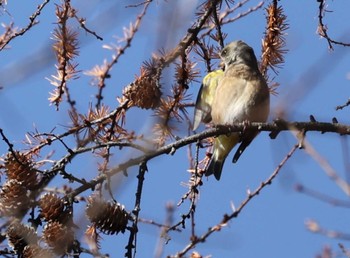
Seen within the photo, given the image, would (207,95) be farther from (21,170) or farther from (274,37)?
(21,170)

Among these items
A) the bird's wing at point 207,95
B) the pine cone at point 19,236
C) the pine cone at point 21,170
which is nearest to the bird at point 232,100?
the bird's wing at point 207,95

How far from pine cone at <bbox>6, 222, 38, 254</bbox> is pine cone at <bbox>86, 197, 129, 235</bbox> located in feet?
0.65

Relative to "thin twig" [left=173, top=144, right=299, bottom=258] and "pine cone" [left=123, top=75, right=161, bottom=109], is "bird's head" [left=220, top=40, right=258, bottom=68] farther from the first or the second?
"thin twig" [left=173, top=144, right=299, bottom=258]

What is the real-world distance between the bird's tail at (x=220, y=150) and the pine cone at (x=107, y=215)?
98 centimetres

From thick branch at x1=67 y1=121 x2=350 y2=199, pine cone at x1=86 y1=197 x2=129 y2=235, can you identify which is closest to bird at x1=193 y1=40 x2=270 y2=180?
thick branch at x1=67 y1=121 x2=350 y2=199

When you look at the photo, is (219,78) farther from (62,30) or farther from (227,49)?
(62,30)

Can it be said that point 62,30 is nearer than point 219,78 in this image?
Yes

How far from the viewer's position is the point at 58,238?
7.06ft

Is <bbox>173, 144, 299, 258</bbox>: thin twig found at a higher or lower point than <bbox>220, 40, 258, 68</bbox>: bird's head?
lower

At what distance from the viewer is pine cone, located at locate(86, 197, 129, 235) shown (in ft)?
7.37

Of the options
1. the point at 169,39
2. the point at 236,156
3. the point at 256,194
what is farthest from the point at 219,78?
the point at 169,39

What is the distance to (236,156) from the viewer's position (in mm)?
3385

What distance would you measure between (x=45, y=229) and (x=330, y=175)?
1203 mm

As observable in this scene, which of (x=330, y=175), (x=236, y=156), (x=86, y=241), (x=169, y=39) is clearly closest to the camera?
(x=330, y=175)
